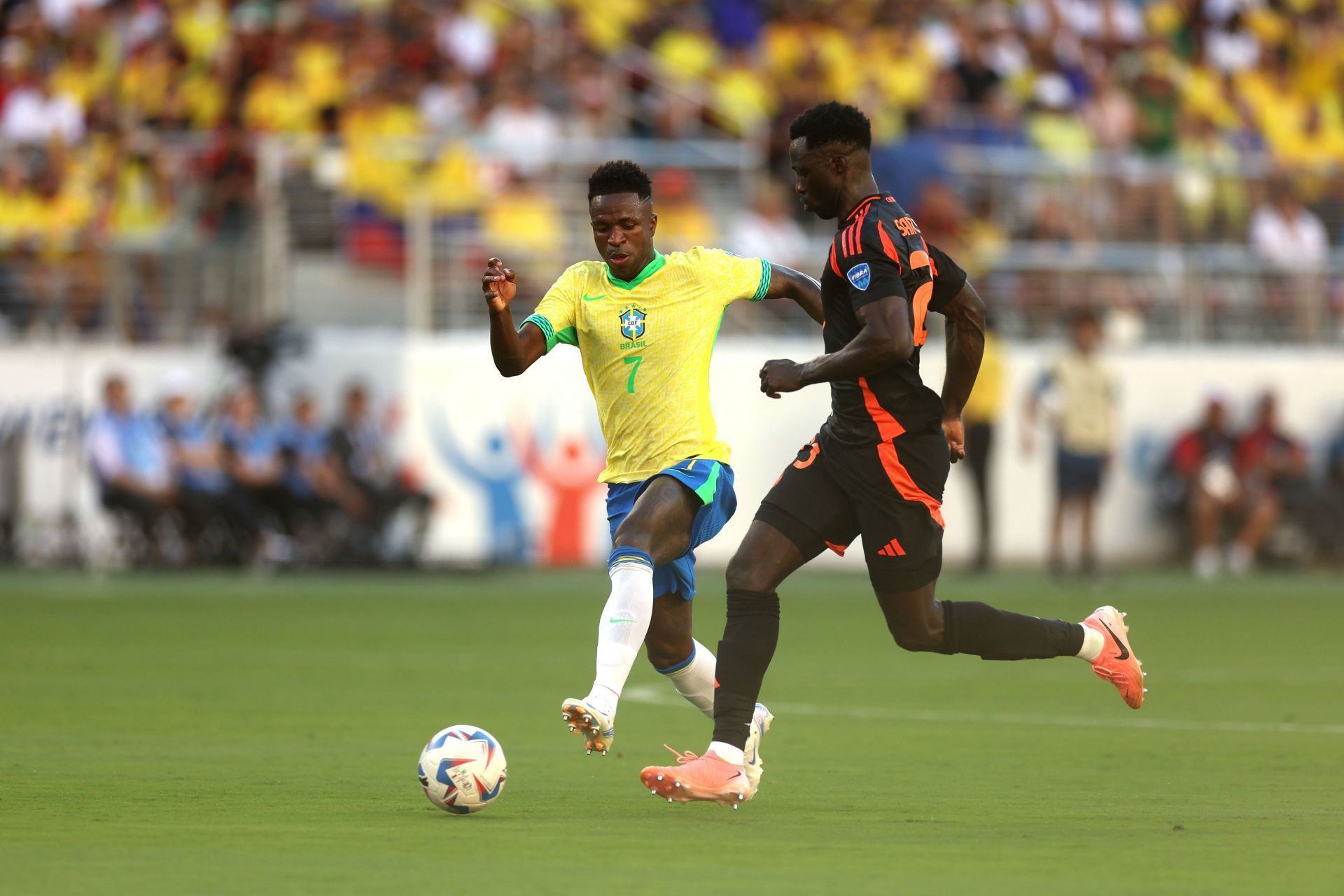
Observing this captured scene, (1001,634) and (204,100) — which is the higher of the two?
(204,100)

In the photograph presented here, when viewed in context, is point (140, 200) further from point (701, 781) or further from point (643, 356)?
point (701, 781)

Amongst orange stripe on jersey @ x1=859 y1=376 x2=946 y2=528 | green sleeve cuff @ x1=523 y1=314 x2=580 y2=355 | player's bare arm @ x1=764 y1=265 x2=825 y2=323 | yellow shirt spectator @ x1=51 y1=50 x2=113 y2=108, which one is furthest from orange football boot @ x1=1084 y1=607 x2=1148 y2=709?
yellow shirt spectator @ x1=51 y1=50 x2=113 y2=108

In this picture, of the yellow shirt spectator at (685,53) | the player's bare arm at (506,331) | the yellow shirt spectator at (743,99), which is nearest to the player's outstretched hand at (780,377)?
the player's bare arm at (506,331)

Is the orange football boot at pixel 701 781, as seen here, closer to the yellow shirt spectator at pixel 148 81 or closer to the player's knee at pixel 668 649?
the player's knee at pixel 668 649

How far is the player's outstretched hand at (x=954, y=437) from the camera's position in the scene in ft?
25.1

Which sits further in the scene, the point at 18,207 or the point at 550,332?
the point at 18,207

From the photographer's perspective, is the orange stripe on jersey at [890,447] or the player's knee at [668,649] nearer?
the orange stripe on jersey at [890,447]

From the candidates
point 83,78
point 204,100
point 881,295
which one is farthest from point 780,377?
point 83,78

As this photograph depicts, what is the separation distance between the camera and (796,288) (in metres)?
8.16

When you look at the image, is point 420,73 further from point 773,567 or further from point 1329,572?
point 773,567

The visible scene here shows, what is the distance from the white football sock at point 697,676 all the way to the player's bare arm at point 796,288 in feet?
4.31

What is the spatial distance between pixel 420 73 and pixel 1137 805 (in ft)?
57.7

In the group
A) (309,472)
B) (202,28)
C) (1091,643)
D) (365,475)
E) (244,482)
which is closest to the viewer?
(1091,643)

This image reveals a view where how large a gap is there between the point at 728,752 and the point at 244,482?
1440 centimetres
